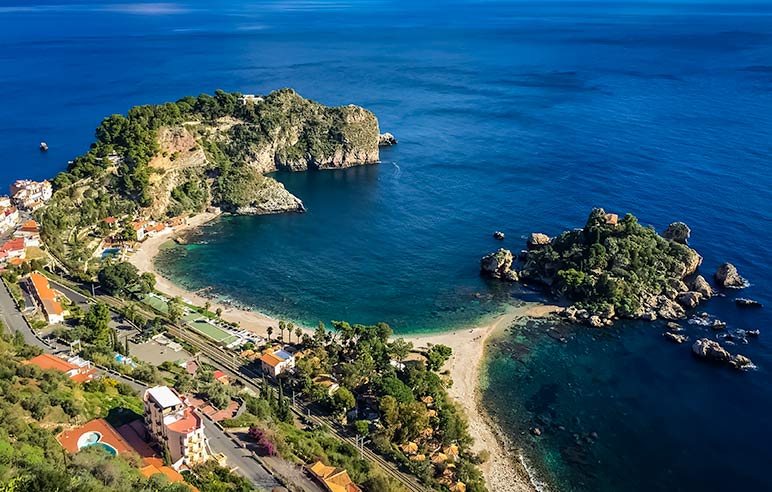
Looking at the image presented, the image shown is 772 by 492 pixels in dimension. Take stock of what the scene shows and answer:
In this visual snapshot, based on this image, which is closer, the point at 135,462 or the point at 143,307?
the point at 135,462

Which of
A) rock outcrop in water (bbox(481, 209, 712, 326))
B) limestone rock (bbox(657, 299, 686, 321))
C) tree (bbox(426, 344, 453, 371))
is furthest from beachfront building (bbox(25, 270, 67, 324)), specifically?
limestone rock (bbox(657, 299, 686, 321))

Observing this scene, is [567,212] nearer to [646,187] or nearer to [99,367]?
[646,187]

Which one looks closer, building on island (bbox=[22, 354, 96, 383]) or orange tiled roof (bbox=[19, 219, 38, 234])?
building on island (bbox=[22, 354, 96, 383])

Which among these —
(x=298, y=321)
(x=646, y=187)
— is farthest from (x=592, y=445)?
(x=646, y=187)

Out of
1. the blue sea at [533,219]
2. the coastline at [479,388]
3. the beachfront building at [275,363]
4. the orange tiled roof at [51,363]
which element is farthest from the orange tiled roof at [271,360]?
the orange tiled roof at [51,363]

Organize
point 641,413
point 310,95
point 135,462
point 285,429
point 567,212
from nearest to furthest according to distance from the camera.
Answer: point 135,462 < point 285,429 < point 641,413 < point 567,212 < point 310,95

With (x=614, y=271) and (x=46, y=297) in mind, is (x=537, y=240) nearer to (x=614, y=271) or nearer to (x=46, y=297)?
(x=614, y=271)

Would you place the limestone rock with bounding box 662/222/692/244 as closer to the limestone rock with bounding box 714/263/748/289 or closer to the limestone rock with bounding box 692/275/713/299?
the limestone rock with bounding box 714/263/748/289

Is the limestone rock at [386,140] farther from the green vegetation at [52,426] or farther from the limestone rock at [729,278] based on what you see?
the green vegetation at [52,426]
